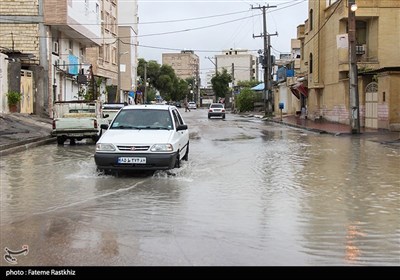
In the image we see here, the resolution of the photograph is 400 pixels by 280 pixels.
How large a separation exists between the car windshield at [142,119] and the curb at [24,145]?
18.4ft

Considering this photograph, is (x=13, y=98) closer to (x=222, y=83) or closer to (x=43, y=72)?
(x=43, y=72)

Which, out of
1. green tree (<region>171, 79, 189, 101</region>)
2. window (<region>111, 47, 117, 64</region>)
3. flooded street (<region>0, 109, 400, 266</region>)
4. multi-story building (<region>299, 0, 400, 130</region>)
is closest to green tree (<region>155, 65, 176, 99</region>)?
green tree (<region>171, 79, 189, 101</region>)

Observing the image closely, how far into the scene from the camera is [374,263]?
18.1 ft

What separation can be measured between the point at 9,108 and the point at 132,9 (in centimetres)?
5615

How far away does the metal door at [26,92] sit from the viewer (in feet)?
100

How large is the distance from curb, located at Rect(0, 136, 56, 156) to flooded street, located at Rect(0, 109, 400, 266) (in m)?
2.46

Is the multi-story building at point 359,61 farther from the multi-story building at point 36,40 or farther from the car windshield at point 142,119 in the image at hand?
the multi-story building at point 36,40

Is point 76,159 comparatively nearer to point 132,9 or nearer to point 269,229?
point 269,229

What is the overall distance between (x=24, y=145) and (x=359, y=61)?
23239 mm

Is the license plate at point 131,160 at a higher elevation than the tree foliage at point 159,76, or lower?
lower

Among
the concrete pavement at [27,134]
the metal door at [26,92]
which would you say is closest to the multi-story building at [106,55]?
the metal door at [26,92]

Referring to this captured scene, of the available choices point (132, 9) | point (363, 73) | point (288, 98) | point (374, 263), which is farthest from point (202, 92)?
point (374, 263)

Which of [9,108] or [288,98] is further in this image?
[288,98]
